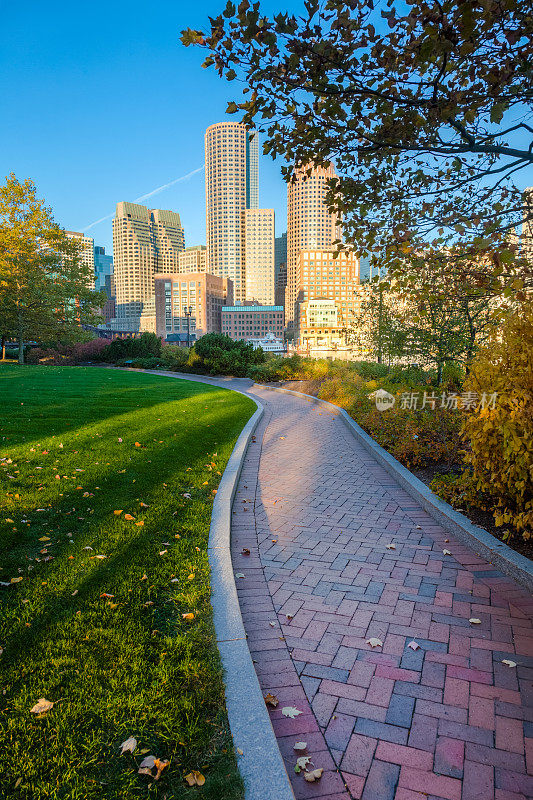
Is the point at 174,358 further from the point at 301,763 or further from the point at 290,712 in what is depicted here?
the point at 301,763

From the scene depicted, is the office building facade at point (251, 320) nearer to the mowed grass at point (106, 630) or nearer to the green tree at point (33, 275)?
the green tree at point (33, 275)

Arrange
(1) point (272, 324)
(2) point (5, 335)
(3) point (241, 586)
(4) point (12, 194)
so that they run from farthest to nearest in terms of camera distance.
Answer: (1) point (272, 324)
(2) point (5, 335)
(4) point (12, 194)
(3) point (241, 586)

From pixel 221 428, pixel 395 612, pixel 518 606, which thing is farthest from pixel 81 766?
pixel 221 428

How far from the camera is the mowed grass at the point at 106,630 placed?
2014 mm

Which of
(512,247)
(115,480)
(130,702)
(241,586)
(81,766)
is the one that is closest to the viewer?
(81,766)

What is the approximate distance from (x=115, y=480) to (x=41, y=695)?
3.74 metres

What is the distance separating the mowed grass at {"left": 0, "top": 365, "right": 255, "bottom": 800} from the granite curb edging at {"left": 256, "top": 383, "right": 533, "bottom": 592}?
2.66 m

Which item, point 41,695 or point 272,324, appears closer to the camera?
point 41,695

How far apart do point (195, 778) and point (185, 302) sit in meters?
162

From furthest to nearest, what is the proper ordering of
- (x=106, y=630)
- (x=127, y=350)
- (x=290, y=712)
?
(x=127, y=350) → (x=106, y=630) → (x=290, y=712)

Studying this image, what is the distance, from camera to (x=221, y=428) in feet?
34.1

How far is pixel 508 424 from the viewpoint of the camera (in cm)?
402

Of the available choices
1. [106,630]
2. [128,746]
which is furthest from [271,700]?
[106,630]

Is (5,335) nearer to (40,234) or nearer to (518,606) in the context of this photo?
(40,234)
